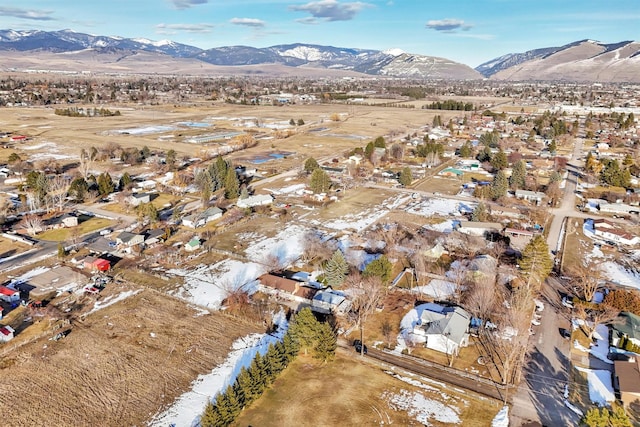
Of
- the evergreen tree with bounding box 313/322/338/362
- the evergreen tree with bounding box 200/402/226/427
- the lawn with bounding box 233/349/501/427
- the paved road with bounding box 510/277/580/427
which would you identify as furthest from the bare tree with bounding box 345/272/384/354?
the evergreen tree with bounding box 200/402/226/427

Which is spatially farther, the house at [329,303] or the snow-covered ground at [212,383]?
the house at [329,303]

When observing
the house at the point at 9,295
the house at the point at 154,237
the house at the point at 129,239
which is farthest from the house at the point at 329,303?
the house at the point at 9,295

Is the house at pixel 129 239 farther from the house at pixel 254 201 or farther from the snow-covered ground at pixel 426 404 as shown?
the snow-covered ground at pixel 426 404

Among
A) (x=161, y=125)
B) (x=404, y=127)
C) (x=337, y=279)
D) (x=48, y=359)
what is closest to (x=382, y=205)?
(x=337, y=279)

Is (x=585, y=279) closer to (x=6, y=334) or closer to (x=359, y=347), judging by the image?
(x=359, y=347)

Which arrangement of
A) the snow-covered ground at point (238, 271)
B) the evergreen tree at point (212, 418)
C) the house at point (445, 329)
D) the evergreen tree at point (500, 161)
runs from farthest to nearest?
the evergreen tree at point (500, 161) → the snow-covered ground at point (238, 271) → the house at point (445, 329) → the evergreen tree at point (212, 418)

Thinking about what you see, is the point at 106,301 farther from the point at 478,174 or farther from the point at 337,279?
the point at 478,174

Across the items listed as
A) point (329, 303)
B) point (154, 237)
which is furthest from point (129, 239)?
point (329, 303)
